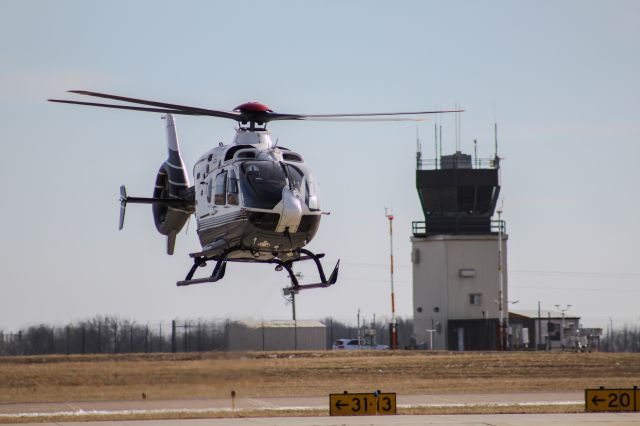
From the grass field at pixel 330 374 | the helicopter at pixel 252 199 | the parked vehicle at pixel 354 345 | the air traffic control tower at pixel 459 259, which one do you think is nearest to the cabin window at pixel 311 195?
the helicopter at pixel 252 199

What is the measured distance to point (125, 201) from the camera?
38562 millimetres

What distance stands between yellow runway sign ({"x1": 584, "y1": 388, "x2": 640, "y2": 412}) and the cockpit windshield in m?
17.0

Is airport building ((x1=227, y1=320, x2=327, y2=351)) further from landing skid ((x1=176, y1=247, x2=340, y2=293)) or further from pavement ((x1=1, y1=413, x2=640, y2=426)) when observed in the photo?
landing skid ((x1=176, y1=247, x2=340, y2=293))

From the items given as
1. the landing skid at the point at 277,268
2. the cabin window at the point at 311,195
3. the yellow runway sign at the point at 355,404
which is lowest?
the yellow runway sign at the point at 355,404

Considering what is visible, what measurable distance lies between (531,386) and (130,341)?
37.9 meters

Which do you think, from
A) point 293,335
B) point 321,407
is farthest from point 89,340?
point 321,407

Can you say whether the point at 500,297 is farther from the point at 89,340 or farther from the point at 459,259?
the point at 89,340

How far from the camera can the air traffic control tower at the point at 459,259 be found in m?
96.1

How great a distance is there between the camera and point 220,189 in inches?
1378

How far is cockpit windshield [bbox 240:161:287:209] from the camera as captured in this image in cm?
3362

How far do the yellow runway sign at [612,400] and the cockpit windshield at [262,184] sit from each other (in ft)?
55.9

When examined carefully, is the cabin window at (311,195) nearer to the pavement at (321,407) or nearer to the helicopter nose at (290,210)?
the helicopter nose at (290,210)

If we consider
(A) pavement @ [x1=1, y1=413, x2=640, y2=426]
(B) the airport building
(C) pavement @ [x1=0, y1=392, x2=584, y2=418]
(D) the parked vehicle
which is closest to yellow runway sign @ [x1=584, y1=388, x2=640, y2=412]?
(A) pavement @ [x1=1, y1=413, x2=640, y2=426]

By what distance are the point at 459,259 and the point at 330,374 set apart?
32.6 meters
